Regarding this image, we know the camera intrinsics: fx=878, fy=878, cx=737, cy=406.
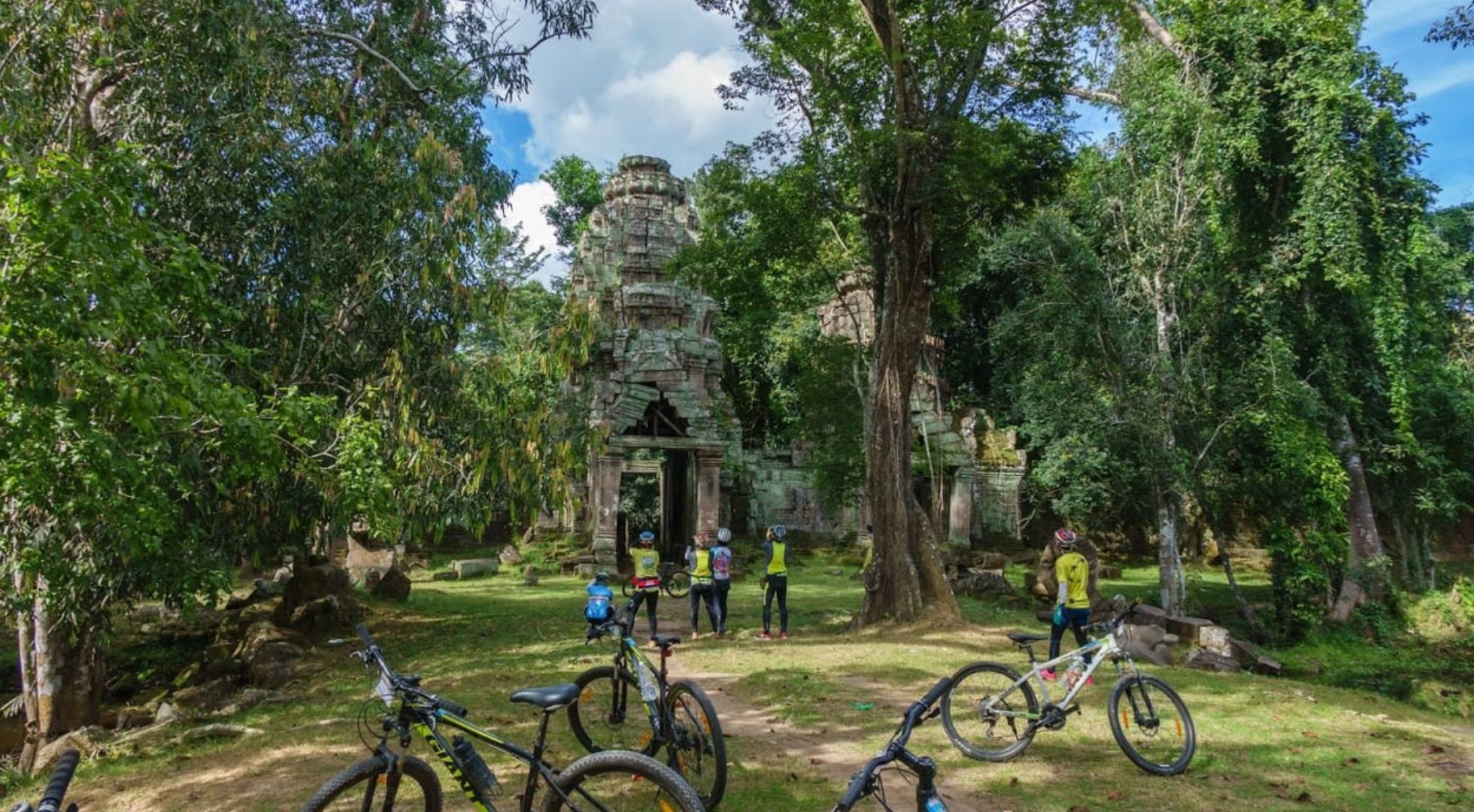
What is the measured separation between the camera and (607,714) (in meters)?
6.39

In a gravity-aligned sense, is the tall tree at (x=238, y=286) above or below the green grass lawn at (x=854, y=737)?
above

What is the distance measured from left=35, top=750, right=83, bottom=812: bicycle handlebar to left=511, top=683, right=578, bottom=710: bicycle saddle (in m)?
1.54

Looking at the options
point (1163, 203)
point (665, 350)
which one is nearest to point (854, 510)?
point (665, 350)

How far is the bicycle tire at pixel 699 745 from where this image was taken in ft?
16.0

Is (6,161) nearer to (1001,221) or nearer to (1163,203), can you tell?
(1001,221)

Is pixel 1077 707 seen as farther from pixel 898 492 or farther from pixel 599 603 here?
pixel 898 492

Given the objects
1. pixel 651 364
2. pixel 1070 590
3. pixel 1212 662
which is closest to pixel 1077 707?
pixel 1070 590

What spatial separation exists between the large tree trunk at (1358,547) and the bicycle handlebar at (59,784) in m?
16.2

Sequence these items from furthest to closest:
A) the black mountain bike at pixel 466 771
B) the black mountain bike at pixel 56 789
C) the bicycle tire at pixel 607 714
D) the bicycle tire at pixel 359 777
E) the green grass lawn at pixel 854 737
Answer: the bicycle tire at pixel 607 714 < the green grass lawn at pixel 854 737 < the bicycle tire at pixel 359 777 < the black mountain bike at pixel 466 771 < the black mountain bike at pixel 56 789

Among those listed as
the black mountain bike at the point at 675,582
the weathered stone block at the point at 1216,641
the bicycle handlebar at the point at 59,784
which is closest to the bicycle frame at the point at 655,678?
the bicycle handlebar at the point at 59,784

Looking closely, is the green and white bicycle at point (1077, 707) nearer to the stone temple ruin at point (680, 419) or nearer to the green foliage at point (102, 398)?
the green foliage at point (102, 398)

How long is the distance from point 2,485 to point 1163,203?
617 inches

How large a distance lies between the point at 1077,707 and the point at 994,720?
0.58 meters

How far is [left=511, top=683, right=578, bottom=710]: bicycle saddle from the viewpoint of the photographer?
3.87 metres
